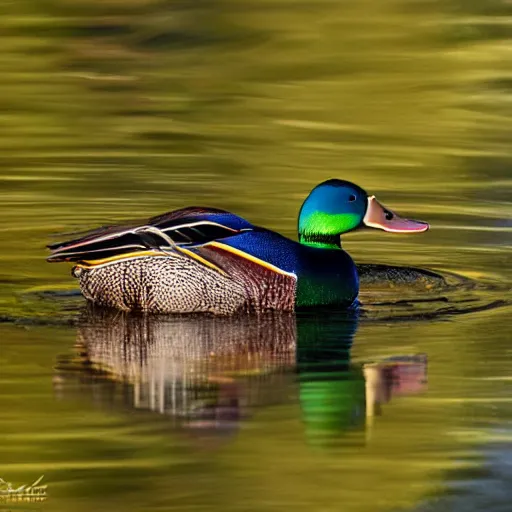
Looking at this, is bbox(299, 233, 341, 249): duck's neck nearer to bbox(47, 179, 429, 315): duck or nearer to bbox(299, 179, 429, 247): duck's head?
bbox(299, 179, 429, 247): duck's head

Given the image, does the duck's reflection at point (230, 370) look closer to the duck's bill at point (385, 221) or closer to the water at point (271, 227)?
the water at point (271, 227)

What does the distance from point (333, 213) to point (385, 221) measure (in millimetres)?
366

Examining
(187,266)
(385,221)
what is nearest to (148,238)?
(187,266)

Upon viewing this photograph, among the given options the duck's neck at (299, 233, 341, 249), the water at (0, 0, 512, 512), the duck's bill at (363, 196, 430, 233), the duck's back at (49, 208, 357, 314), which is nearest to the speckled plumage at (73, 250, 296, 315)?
the duck's back at (49, 208, 357, 314)

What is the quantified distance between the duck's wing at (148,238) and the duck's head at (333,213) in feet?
1.74

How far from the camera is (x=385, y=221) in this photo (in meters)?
11.3

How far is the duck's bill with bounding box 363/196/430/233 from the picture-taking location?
1123cm

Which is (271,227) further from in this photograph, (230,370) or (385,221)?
(230,370)

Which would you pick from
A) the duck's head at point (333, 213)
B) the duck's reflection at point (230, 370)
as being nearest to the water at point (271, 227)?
the duck's reflection at point (230, 370)

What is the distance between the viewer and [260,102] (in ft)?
61.7

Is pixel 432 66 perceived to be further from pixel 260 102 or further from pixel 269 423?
pixel 269 423

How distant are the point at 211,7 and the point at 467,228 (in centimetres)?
1038

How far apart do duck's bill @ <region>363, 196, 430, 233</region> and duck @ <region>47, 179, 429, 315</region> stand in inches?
19.9

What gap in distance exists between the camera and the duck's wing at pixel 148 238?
1064 centimetres
